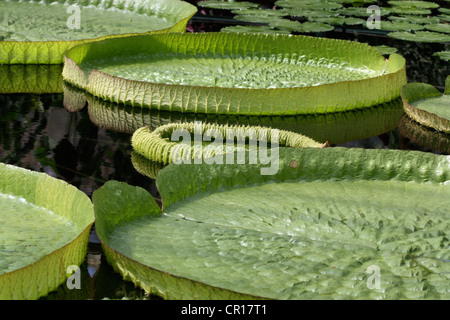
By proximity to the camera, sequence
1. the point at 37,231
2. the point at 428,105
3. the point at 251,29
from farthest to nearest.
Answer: the point at 251,29, the point at 428,105, the point at 37,231

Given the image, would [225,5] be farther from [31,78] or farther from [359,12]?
[31,78]

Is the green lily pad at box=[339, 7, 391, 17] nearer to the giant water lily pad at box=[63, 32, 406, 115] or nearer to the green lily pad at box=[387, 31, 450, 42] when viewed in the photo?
the green lily pad at box=[387, 31, 450, 42]

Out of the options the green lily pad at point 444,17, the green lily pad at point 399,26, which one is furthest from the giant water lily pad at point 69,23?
the green lily pad at point 444,17

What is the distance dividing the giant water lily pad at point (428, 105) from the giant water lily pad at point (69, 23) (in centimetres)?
154

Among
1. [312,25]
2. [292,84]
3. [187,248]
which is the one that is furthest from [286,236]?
[312,25]

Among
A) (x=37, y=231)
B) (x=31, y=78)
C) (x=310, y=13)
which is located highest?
(x=37, y=231)

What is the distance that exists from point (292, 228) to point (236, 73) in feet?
6.04

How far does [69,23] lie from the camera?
15.0 ft

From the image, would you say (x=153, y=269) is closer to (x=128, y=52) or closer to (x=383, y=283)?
(x=383, y=283)

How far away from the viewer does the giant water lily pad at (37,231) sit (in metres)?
A: 1.47

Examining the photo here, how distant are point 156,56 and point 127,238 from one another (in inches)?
89.4

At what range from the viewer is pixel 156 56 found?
3832mm

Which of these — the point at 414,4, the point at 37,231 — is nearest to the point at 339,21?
the point at 414,4

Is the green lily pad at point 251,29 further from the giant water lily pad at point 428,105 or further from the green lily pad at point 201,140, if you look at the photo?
the green lily pad at point 201,140
